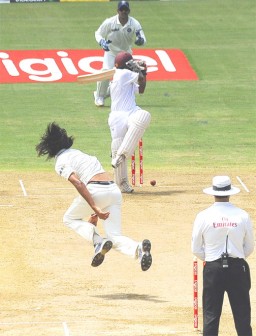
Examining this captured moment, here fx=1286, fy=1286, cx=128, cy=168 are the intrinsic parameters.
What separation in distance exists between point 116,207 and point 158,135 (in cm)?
1089

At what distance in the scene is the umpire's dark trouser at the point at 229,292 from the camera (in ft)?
43.5

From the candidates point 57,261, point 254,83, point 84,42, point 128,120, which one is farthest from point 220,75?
point 57,261

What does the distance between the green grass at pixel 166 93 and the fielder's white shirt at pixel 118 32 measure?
5.27 ft

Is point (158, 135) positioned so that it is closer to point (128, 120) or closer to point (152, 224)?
point (128, 120)

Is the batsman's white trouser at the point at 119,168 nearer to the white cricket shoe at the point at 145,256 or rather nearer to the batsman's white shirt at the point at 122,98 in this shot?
the batsman's white shirt at the point at 122,98

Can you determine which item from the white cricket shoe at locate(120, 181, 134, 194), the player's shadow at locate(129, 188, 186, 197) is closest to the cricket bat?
the white cricket shoe at locate(120, 181, 134, 194)

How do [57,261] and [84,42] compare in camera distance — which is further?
[84,42]

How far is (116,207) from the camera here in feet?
53.8

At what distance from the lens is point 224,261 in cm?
1327

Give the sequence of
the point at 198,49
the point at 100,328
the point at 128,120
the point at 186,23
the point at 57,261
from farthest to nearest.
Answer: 1. the point at 186,23
2. the point at 198,49
3. the point at 128,120
4. the point at 57,261
5. the point at 100,328

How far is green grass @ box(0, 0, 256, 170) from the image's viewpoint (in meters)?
25.9

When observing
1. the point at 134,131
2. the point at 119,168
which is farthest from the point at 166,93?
the point at 134,131

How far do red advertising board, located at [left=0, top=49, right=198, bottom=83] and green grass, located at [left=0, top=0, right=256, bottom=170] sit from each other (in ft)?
1.04

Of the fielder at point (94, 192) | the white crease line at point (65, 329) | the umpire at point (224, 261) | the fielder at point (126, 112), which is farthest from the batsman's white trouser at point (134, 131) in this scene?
the umpire at point (224, 261)
